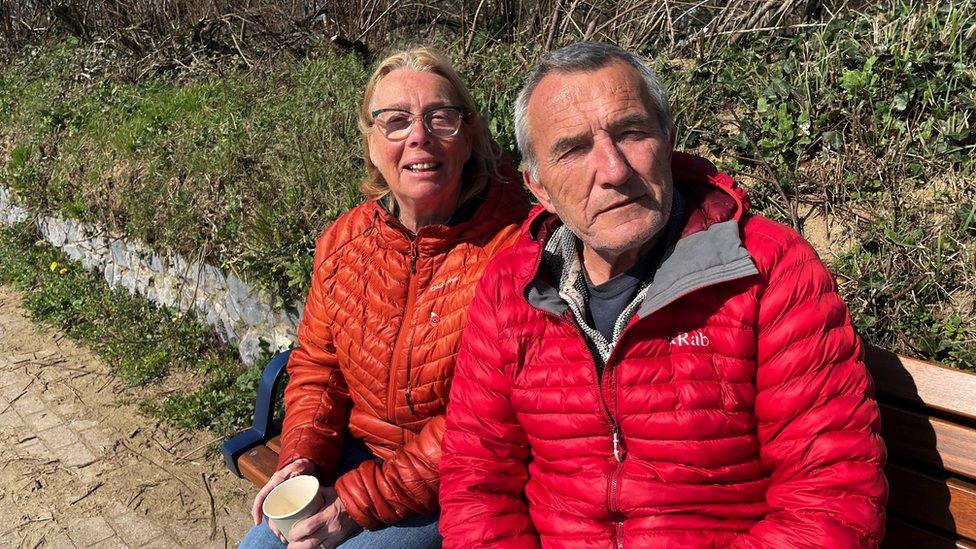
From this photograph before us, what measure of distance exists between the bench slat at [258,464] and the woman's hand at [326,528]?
415 millimetres

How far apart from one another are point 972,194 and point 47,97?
8742 millimetres

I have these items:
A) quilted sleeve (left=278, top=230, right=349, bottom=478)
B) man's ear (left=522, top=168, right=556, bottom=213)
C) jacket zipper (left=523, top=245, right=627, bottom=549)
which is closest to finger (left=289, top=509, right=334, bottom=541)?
quilted sleeve (left=278, top=230, right=349, bottom=478)

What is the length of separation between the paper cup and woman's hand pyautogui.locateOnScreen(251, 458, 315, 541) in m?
0.08

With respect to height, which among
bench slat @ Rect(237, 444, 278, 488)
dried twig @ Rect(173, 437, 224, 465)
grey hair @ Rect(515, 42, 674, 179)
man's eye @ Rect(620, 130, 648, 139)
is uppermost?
grey hair @ Rect(515, 42, 674, 179)

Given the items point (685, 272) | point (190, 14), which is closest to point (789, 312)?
point (685, 272)

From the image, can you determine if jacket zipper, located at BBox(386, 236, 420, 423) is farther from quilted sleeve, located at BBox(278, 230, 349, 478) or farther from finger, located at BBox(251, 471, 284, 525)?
finger, located at BBox(251, 471, 284, 525)

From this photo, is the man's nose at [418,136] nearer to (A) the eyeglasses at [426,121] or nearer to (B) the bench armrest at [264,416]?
(A) the eyeglasses at [426,121]

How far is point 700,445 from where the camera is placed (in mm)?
1770

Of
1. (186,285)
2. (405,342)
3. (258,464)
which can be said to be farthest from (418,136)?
(186,285)

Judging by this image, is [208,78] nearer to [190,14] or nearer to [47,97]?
[190,14]

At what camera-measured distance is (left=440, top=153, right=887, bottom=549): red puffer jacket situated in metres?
1.64

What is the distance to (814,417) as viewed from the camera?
1.64 m

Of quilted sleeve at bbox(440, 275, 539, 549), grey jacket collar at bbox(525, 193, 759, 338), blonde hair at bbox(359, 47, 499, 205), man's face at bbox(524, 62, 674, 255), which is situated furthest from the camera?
blonde hair at bbox(359, 47, 499, 205)

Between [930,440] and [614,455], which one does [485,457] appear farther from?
[930,440]
